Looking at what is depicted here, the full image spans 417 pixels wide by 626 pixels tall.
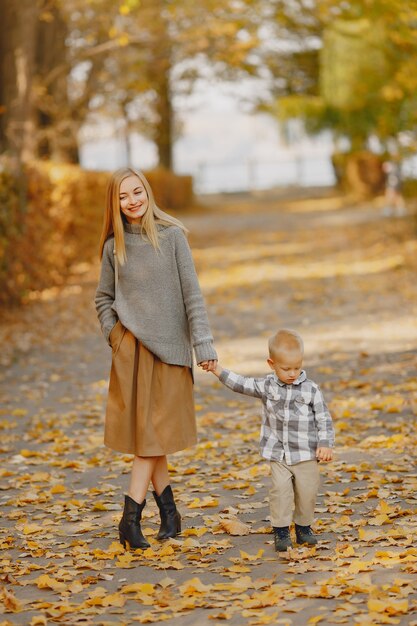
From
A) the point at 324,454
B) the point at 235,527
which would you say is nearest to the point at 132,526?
the point at 235,527

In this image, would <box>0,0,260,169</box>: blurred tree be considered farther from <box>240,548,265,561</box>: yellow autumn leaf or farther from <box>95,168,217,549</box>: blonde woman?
<box>240,548,265,561</box>: yellow autumn leaf

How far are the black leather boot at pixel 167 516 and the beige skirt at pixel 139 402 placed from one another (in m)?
0.31

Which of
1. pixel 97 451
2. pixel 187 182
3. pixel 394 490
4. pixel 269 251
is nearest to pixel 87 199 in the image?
pixel 269 251

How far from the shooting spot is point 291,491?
5.29 m

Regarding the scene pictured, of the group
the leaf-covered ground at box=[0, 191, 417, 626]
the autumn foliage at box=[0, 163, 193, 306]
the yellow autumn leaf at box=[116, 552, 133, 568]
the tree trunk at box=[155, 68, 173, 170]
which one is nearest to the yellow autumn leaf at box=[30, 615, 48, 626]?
the leaf-covered ground at box=[0, 191, 417, 626]

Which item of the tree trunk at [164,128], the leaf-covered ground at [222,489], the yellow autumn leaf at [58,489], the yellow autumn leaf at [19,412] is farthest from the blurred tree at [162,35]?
the yellow autumn leaf at [58,489]

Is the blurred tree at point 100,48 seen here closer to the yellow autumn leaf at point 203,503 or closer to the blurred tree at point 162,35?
the blurred tree at point 162,35

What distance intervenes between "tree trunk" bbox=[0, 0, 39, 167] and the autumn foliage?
0.95 m

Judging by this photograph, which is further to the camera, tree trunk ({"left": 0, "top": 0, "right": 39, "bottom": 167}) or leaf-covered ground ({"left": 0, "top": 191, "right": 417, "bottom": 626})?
tree trunk ({"left": 0, "top": 0, "right": 39, "bottom": 167})

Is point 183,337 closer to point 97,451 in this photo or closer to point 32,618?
point 32,618

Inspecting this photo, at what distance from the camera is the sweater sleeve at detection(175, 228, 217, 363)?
541cm

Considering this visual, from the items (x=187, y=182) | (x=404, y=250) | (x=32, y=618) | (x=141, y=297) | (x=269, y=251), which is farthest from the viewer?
(x=187, y=182)

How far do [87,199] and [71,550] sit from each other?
15.2 meters

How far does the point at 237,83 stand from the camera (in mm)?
42188
